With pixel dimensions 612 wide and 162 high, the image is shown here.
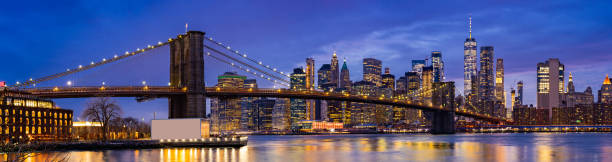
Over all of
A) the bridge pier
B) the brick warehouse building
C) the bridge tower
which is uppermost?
the bridge tower

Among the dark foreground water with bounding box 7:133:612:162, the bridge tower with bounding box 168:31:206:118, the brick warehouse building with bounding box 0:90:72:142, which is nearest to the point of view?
the dark foreground water with bounding box 7:133:612:162

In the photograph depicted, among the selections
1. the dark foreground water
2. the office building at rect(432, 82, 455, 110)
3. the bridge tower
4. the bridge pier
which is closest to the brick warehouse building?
the dark foreground water

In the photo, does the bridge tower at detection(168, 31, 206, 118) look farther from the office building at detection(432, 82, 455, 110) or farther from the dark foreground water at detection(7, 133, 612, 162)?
the office building at detection(432, 82, 455, 110)

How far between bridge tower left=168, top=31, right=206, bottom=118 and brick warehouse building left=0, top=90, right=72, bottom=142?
53.6ft

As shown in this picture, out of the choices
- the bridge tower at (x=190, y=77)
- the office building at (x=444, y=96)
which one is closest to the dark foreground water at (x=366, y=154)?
the bridge tower at (x=190, y=77)

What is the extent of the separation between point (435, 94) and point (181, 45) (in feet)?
299

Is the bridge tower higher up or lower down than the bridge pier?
higher up

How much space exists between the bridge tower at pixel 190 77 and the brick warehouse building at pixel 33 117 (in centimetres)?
1633

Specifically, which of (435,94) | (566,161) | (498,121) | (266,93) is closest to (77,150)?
(266,93)

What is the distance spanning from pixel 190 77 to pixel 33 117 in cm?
2249

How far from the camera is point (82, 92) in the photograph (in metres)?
69.9

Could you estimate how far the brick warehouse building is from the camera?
220 ft

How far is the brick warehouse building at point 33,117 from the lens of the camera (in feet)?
220

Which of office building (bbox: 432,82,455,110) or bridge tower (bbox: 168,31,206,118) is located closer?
bridge tower (bbox: 168,31,206,118)
